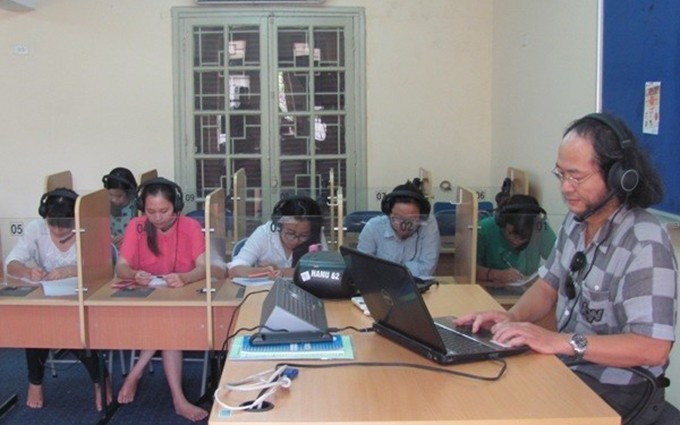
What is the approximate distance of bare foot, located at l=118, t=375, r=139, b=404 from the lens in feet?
11.7

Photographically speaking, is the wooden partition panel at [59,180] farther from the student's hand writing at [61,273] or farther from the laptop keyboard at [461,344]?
the laptop keyboard at [461,344]

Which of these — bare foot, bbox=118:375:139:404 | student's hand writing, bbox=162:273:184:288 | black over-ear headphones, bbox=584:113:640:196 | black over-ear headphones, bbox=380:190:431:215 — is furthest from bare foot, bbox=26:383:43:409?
black over-ear headphones, bbox=584:113:640:196

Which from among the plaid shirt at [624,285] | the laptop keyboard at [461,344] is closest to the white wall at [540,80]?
the plaid shirt at [624,285]

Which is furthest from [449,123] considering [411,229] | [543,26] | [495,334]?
[495,334]

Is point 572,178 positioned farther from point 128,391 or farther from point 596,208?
point 128,391

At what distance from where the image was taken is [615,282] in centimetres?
180

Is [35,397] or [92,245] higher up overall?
[92,245]

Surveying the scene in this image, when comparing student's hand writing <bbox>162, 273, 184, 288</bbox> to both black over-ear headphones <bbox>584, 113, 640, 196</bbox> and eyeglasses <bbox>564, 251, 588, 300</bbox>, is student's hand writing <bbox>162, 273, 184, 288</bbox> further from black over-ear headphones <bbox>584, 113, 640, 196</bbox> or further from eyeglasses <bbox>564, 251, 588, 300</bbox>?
black over-ear headphones <bbox>584, 113, 640, 196</bbox>

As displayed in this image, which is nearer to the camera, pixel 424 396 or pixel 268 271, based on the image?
pixel 424 396

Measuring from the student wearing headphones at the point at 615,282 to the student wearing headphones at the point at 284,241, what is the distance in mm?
1540

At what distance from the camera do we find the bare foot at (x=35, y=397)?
11.5ft

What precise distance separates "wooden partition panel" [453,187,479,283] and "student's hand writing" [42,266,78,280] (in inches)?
68.7

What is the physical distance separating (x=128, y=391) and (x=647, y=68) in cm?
280

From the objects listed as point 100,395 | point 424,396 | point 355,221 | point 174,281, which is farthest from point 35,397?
point 424,396
